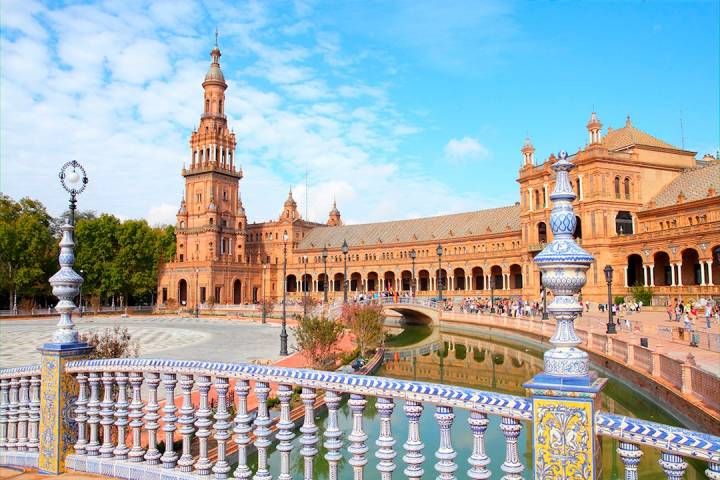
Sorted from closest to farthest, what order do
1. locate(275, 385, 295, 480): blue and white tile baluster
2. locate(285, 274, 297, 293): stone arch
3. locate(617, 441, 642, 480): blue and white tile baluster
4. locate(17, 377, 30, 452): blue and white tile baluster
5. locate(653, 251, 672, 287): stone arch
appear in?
locate(617, 441, 642, 480): blue and white tile baluster → locate(275, 385, 295, 480): blue and white tile baluster → locate(17, 377, 30, 452): blue and white tile baluster → locate(653, 251, 672, 287): stone arch → locate(285, 274, 297, 293): stone arch

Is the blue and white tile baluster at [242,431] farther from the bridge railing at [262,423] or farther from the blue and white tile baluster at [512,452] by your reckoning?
the blue and white tile baluster at [512,452]

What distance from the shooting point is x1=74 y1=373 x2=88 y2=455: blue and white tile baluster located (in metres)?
6.08

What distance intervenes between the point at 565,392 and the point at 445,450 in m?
1.00

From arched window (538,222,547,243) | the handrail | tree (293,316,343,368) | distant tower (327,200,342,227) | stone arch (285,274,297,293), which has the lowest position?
tree (293,316,343,368)

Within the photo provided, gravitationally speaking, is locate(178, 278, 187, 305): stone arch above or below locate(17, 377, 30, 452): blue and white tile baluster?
above

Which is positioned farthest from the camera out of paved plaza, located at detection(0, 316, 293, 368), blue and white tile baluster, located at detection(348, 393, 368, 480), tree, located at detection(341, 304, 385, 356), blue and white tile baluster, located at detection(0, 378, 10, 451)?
tree, located at detection(341, 304, 385, 356)

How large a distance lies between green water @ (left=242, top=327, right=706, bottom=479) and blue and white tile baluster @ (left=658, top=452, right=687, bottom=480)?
0.44 metres

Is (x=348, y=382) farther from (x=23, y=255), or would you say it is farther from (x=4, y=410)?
(x=23, y=255)

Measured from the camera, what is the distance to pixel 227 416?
5.19m

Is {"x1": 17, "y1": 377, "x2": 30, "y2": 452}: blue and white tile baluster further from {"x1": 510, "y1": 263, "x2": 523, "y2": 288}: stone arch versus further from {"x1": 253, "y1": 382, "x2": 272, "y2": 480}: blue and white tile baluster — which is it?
{"x1": 510, "y1": 263, "x2": 523, "y2": 288}: stone arch

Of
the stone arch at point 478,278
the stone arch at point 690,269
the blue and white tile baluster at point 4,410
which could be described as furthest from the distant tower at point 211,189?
the blue and white tile baluster at point 4,410

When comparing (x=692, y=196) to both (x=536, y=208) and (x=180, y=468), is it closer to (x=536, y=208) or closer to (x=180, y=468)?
(x=536, y=208)

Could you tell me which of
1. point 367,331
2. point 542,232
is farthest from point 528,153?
point 367,331

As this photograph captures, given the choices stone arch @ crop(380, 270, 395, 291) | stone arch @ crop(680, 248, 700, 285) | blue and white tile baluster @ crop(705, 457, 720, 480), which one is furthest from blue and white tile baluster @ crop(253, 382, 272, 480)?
stone arch @ crop(380, 270, 395, 291)
